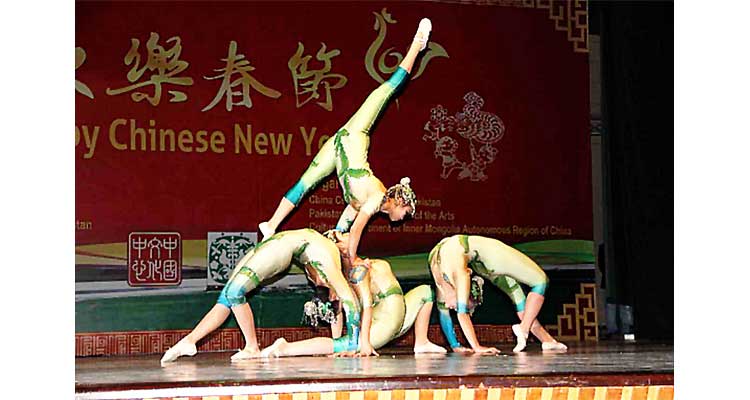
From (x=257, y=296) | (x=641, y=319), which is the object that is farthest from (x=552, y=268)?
(x=257, y=296)

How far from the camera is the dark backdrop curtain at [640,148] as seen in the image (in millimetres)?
6762

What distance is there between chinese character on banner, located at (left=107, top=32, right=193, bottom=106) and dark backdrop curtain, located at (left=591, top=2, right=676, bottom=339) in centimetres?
283

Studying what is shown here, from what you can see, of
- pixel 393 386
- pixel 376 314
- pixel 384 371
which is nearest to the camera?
pixel 393 386

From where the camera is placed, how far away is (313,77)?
5984 mm

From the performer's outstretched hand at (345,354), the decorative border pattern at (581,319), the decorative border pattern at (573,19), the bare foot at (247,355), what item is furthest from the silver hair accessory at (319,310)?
the decorative border pattern at (573,19)

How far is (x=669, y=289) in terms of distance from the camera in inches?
269

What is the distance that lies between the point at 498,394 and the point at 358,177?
2.01 metres

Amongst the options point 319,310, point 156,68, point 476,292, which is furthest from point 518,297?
point 156,68

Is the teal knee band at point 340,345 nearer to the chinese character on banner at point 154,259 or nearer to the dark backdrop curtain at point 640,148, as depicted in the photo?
the chinese character on banner at point 154,259

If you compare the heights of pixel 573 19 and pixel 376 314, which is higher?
pixel 573 19

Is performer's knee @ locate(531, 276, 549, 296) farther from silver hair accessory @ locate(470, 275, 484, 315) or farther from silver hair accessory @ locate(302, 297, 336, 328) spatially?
silver hair accessory @ locate(302, 297, 336, 328)

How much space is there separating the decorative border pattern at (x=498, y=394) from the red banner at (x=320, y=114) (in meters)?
2.89

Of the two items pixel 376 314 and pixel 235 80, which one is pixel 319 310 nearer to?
pixel 376 314

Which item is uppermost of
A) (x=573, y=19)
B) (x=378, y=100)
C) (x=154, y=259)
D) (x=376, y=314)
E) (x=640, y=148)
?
(x=573, y=19)
